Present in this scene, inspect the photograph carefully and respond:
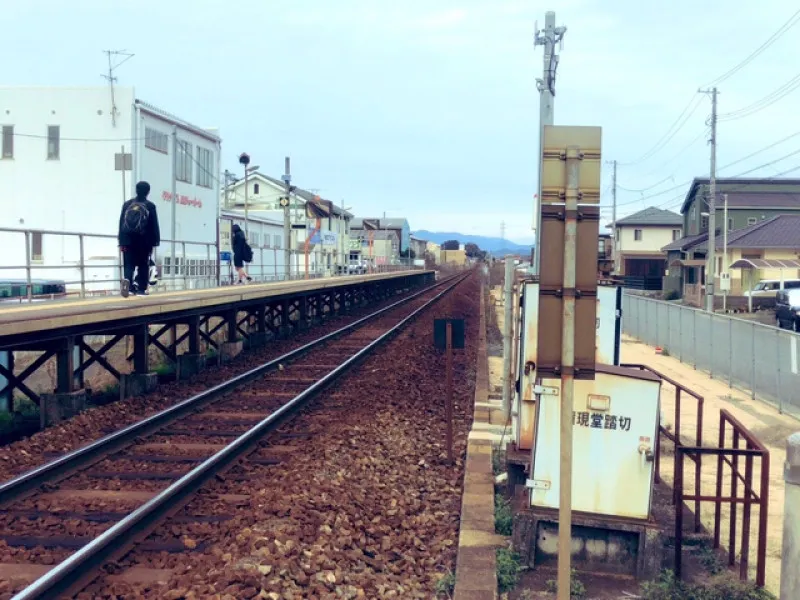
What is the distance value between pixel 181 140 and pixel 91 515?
3165cm

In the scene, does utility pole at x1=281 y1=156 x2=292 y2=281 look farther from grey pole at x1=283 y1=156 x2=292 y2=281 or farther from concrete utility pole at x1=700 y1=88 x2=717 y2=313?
concrete utility pole at x1=700 y1=88 x2=717 y2=313

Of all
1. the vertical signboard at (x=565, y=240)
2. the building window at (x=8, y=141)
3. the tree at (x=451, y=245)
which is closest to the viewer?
the vertical signboard at (x=565, y=240)

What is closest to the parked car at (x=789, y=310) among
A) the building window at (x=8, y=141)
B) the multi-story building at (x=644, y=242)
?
the building window at (x=8, y=141)

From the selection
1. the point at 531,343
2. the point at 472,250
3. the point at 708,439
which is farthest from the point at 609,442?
the point at 472,250

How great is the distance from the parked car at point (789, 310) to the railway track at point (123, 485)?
2112 cm

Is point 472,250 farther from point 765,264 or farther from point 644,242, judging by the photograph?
point 765,264

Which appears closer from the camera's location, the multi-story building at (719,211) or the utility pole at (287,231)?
the utility pole at (287,231)

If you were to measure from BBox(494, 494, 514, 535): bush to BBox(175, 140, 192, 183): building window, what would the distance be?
3108cm

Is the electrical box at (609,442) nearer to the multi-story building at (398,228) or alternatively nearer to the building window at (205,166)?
the building window at (205,166)

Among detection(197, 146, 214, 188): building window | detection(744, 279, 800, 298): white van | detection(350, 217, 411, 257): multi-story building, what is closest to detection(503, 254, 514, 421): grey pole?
detection(197, 146, 214, 188): building window

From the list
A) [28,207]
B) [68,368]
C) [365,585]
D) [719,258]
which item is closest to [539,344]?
[365,585]

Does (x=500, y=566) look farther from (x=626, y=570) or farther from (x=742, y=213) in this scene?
(x=742, y=213)

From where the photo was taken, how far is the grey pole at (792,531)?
316 centimetres

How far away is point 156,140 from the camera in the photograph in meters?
33.9
